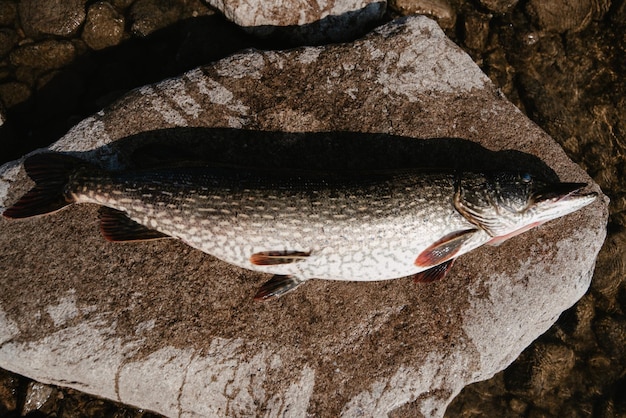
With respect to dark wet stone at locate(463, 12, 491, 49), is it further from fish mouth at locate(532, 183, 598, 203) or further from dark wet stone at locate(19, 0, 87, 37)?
dark wet stone at locate(19, 0, 87, 37)

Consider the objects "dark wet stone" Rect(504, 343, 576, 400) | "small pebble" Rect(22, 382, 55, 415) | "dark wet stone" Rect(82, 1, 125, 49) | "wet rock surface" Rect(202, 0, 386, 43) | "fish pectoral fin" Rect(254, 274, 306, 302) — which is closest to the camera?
"fish pectoral fin" Rect(254, 274, 306, 302)

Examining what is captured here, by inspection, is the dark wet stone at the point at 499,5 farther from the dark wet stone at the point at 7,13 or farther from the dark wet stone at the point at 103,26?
the dark wet stone at the point at 7,13

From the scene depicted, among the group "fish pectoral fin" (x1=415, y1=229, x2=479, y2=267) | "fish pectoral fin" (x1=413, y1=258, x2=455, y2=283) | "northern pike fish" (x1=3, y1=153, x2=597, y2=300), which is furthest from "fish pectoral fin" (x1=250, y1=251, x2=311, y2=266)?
"fish pectoral fin" (x1=413, y1=258, x2=455, y2=283)

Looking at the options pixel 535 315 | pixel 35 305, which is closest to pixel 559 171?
pixel 535 315

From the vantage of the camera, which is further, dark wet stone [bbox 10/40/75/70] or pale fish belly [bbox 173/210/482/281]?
dark wet stone [bbox 10/40/75/70]

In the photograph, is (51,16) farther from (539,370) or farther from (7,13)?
(539,370)
